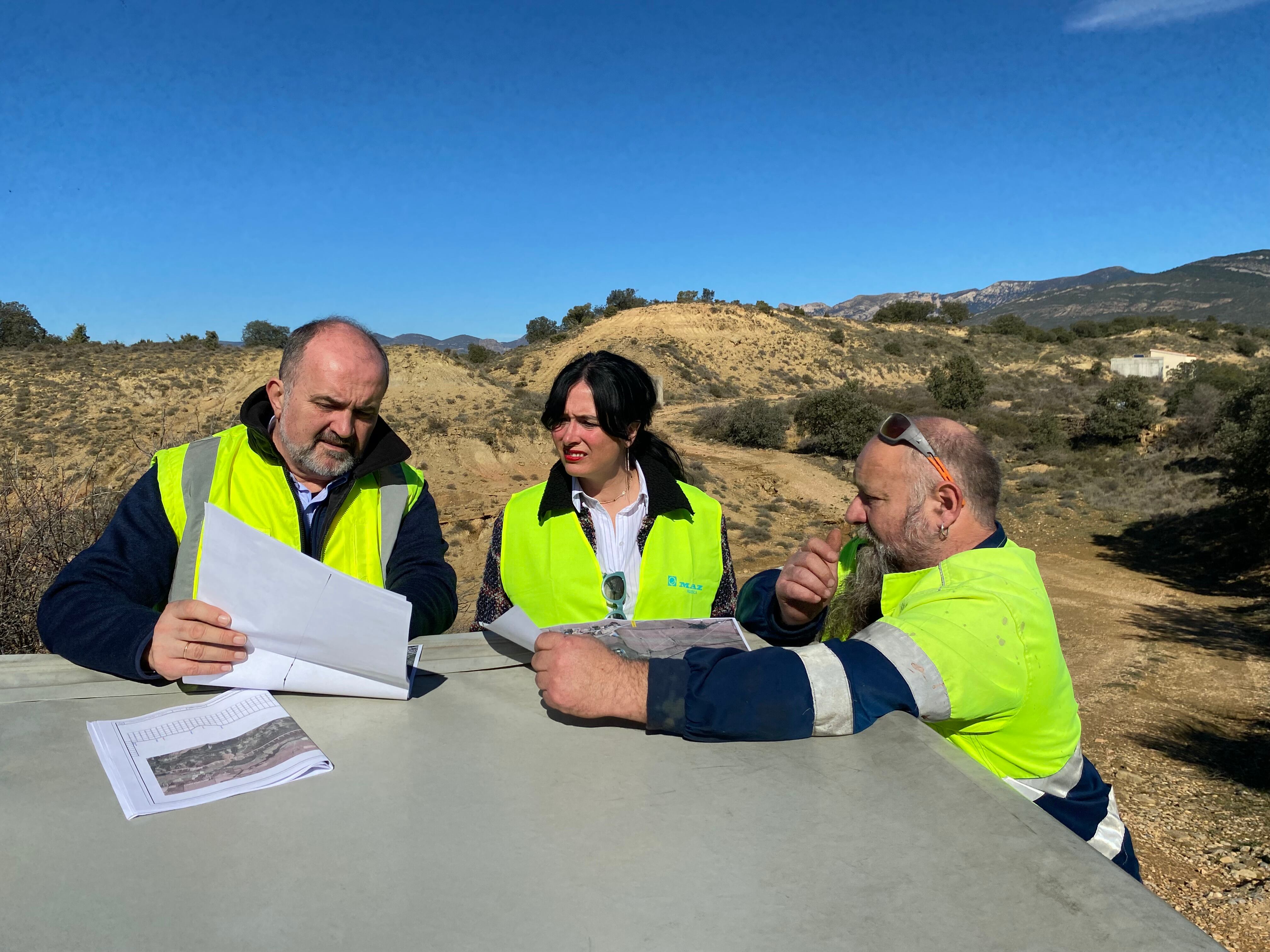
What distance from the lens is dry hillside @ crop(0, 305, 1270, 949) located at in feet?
17.5

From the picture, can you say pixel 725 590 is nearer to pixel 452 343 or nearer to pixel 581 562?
pixel 581 562

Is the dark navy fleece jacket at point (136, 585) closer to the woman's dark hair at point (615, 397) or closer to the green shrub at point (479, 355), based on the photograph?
the woman's dark hair at point (615, 397)

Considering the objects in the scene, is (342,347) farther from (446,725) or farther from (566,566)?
(446,725)

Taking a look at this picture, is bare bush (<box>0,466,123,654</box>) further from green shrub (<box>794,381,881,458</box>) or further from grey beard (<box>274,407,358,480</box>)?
green shrub (<box>794,381,881,458</box>)

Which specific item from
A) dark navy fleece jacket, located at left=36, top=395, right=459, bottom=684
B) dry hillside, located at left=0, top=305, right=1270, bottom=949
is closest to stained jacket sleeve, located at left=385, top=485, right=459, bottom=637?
dark navy fleece jacket, located at left=36, top=395, right=459, bottom=684

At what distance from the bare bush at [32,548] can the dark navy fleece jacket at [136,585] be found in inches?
109

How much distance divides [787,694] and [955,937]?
1.75 ft

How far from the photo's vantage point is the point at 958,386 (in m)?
31.0

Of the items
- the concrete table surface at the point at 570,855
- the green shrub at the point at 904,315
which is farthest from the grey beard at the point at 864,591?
the green shrub at the point at 904,315

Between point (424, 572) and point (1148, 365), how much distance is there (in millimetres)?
45831

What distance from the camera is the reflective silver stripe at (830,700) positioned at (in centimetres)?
142

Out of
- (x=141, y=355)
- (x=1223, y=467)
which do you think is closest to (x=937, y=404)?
(x=1223, y=467)

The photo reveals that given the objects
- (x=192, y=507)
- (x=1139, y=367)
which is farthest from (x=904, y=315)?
(x=192, y=507)

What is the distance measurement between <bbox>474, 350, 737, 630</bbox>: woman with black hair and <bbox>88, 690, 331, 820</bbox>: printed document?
1.27 metres
